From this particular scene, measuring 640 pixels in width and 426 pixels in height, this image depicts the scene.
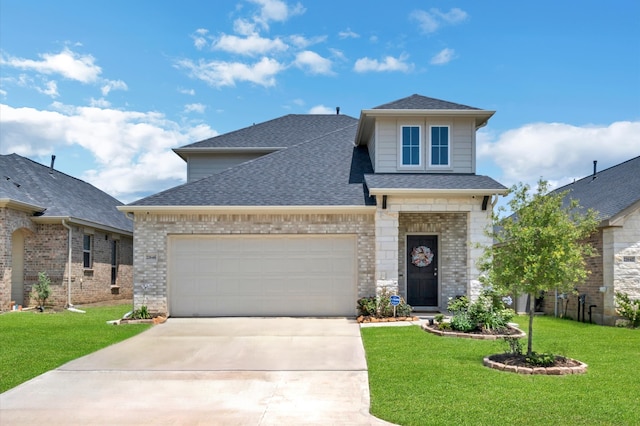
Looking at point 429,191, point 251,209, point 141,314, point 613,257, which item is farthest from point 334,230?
point 613,257

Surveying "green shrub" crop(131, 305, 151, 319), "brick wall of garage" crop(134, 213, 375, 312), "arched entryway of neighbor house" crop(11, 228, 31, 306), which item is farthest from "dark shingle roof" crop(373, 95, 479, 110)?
"arched entryway of neighbor house" crop(11, 228, 31, 306)

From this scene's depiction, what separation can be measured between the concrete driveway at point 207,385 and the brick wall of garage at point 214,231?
3.36m

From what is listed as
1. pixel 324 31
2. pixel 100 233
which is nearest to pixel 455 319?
pixel 324 31

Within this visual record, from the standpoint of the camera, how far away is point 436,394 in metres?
7.28

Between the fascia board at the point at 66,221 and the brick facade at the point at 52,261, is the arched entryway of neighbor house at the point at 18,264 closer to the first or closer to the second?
the brick facade at the point at 52,261

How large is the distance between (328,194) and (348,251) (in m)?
1.75

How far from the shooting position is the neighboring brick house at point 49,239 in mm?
18125

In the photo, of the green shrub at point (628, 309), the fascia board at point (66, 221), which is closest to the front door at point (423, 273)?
the green shrub at point (628, 309)

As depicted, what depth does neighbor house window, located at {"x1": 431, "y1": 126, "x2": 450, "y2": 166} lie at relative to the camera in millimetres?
16766

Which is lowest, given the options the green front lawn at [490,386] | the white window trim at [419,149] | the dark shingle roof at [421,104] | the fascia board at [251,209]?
the green front lawn at [490,386]

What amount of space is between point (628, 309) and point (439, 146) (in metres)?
6.64

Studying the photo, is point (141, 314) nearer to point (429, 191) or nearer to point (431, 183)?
point (429, 191)

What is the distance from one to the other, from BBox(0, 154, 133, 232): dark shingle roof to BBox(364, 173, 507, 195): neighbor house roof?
11157mm

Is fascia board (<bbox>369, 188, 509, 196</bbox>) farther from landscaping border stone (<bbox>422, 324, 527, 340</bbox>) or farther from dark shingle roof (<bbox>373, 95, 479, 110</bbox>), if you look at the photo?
landscaping border stone (<bbox>422, 324, 527, 340</bbox>)
